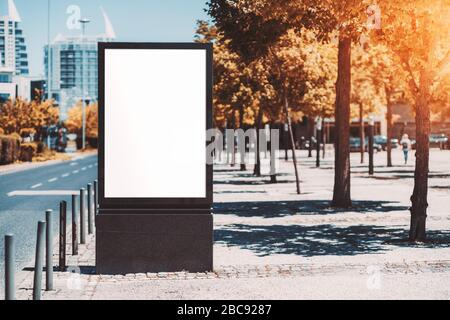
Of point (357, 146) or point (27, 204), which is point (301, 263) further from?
point (357, 146)

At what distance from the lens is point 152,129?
32.0ft

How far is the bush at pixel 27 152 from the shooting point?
52100mm

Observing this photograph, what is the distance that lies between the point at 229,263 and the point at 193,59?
2739 millimetres

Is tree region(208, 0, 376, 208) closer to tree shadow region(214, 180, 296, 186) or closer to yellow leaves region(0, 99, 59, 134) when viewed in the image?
tree shadow region(214, 180, 296, 186)

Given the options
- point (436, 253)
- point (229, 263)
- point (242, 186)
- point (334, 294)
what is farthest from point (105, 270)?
point (242, 186)

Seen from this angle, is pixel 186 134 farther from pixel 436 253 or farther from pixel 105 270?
pixel 436 253

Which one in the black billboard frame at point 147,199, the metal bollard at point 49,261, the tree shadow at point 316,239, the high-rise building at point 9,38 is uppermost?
the high-rise building at point 9,38

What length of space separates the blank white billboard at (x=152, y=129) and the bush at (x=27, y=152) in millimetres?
43752

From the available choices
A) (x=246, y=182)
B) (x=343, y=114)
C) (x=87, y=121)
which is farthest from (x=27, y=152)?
(x=87, y=121)

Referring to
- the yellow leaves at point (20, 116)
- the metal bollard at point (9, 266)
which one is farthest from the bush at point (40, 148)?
the metal bollard at point (9, 266)

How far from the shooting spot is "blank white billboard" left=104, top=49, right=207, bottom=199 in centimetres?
970

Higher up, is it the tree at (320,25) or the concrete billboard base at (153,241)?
the tree at (320,25)

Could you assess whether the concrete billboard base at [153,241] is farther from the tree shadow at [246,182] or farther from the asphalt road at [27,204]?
the tree shadow at [246,182]

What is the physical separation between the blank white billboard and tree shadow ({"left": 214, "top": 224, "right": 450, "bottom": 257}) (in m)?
2.20
